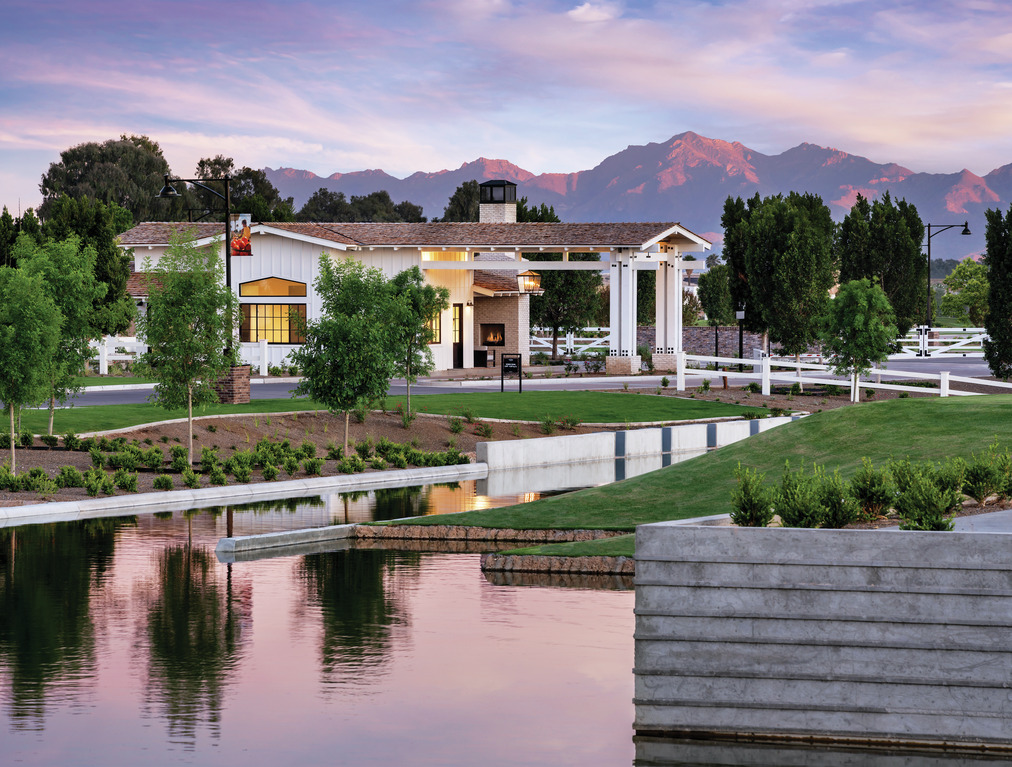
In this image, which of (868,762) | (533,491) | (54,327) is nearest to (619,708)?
(868,762)

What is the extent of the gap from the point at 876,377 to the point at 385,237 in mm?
21387

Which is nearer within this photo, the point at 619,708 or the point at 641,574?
the point at 641,574

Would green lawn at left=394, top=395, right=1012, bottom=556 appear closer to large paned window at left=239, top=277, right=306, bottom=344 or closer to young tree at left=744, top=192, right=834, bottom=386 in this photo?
young tree at left=744, top=192, right=834, bottom=386

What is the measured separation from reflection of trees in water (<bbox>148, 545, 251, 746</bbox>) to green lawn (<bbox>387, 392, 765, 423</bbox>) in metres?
20.4

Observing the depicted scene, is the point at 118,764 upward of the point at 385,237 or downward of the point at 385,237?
downward

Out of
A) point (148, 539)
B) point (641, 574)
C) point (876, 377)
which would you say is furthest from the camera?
point (876, 377)

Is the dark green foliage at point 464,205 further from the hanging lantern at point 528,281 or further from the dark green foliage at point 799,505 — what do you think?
the dark green foliage at point 799,505

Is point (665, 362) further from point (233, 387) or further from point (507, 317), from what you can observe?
point (233, 387)

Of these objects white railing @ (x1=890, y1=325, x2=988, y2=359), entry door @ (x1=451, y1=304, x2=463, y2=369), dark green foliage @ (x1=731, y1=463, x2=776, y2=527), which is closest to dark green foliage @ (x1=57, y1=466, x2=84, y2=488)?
dark green foliage @ (x1=731, y1=463, x2=776, y2=527)

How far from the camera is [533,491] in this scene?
84.4ft

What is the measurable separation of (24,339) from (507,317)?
38.5 m

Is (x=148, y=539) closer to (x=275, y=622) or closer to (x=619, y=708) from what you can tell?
(x=275, y=622)

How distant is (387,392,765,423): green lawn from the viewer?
38000mm

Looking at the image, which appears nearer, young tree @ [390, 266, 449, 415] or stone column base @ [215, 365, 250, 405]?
young tree @ [390, 266, 449, 415]
